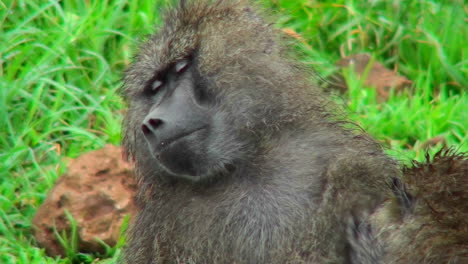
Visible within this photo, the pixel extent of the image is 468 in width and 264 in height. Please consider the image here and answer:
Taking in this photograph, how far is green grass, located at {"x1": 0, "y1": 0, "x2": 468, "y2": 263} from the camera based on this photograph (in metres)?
5.72

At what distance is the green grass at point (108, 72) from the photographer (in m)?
5.72

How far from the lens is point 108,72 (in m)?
6.34

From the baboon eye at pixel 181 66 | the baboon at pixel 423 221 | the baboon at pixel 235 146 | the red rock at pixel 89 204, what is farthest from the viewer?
the red rock at pixel 89 204

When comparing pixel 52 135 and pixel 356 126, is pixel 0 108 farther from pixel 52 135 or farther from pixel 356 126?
pixel 356 126

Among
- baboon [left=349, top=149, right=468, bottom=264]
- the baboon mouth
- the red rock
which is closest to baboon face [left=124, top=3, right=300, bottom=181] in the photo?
the baboon mouth

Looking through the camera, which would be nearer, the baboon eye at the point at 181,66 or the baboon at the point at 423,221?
the baboon at the point at 423,221

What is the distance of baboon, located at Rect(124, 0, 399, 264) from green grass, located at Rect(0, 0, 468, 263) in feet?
3.49

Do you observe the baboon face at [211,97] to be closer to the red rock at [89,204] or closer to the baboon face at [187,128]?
the baboon face at [187,128]

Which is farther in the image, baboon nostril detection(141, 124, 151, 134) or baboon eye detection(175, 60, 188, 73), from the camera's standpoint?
baboon eye detection(175, 60, 188, 73)

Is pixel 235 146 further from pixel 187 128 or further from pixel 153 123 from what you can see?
pixel 153 123

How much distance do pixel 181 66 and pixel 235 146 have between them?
407 millimetres

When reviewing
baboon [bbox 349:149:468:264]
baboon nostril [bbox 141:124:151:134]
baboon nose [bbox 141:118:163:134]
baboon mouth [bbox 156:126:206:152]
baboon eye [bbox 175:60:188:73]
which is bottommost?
baboon [bbox 349:149:468:264]

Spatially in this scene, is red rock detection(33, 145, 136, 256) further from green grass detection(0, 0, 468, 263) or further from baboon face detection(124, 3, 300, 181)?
baboon face detection(124, 3, 300, 181)

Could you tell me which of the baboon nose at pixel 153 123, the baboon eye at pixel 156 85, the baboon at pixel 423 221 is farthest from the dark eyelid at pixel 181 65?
the baboon at pixel 423 221
